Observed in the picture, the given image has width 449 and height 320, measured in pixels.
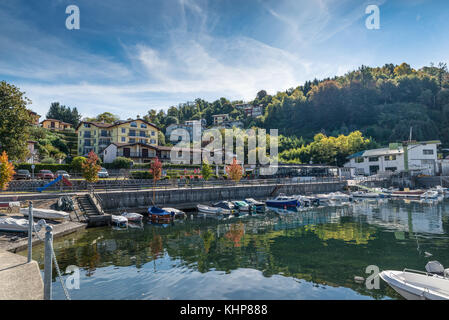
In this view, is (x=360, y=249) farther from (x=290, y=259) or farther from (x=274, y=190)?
(x=274, y=190)

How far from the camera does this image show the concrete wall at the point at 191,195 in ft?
117

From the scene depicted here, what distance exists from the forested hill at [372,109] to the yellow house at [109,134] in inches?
2765

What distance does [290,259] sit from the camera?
18.3 metres

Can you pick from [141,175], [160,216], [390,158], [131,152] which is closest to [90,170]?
[160,216]

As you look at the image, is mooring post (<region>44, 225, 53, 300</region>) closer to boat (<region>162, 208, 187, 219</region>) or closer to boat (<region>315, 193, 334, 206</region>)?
boat (<region>162, 208, 187, 219</region>)

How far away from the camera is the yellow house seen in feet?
261

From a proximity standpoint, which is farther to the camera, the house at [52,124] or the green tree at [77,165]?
the house at [52,124]

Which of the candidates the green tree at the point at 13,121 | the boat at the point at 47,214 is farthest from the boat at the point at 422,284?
the green tree at the point at 13,121

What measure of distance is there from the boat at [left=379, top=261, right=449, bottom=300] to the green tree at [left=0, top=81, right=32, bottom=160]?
4312 cm

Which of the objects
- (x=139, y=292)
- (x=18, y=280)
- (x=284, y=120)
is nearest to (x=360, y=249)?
(x=139, y=292)

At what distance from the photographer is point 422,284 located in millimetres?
12047

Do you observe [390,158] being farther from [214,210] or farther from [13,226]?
[13,226]

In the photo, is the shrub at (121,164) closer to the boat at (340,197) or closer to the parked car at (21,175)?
the parked car at (21,175)

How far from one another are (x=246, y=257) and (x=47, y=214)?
65.8 ft
